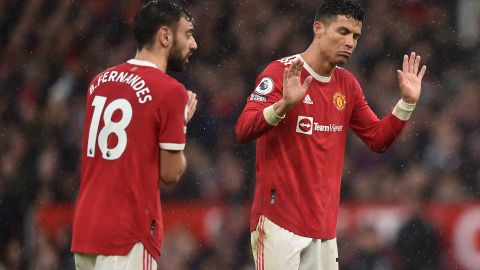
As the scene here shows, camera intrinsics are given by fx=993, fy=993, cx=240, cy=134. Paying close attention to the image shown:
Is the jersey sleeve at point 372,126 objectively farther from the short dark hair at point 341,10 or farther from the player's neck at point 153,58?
the player's neck at point 153,58

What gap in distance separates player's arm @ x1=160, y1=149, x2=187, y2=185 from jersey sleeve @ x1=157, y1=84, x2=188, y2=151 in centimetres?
2

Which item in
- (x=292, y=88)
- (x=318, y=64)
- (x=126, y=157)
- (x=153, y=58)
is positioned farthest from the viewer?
(x=318, y=64)

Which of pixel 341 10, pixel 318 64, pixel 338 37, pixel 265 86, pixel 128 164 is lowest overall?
pixel 128 164

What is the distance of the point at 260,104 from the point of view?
411 centimetres

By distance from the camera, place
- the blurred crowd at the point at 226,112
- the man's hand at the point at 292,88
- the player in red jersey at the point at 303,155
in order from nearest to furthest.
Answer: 1. the man's hand at the point at 292,88
2. the player in red jersey at the point at 303,155
3. the blurred crowd at the point at 226,112

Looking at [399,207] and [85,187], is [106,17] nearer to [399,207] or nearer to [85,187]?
[399,207]

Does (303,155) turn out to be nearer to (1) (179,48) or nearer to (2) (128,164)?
(1) (179,48)

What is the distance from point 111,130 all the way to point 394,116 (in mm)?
1512

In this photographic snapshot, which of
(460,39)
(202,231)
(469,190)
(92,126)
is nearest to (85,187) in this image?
(92,126)

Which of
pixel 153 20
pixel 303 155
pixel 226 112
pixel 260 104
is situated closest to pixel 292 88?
pixel 260 104

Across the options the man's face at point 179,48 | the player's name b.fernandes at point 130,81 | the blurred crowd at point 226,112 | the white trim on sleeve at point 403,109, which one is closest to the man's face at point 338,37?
the white trim on sleeve at point 403,109

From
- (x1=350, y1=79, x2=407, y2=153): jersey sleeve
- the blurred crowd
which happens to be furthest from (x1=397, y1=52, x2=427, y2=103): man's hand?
the blurred crowd

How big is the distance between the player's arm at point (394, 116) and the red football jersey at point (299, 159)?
219 mm

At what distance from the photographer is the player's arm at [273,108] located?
3.91 m
